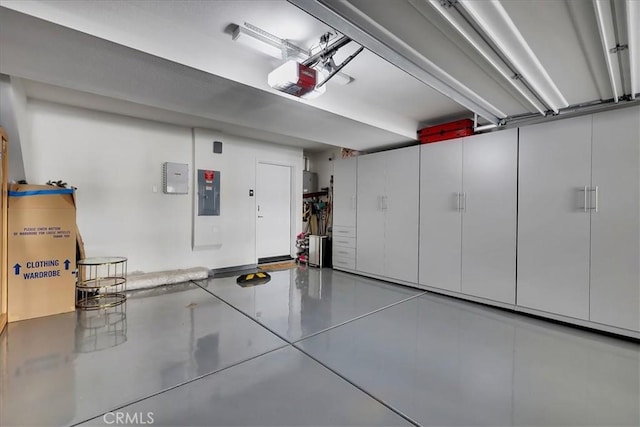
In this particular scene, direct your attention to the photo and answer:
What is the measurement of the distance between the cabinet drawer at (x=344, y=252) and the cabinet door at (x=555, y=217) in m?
2.51

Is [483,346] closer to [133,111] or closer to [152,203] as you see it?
[152,203]

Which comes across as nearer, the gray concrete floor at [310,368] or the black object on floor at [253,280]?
the gray concrete floor at [310,368]

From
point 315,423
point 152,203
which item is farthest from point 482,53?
point 152,203

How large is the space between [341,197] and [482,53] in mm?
3551

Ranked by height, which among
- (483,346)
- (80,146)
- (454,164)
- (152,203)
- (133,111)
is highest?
(133,111)

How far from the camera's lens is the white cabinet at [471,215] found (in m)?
3.26

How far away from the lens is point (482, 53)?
1.82 metres

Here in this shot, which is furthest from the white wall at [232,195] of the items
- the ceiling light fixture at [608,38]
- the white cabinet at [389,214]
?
the ceiling light fixture at [608,38]

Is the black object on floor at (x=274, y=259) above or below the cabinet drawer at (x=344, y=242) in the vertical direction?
below

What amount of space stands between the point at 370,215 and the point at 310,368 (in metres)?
3.06

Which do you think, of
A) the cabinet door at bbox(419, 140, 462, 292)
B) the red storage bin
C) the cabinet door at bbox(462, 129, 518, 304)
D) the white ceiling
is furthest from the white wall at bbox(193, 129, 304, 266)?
the cabinet door at bbox(462, 129, 518, 304)

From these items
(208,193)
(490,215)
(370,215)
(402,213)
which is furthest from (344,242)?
(208,193)

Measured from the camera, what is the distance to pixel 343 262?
5.17m

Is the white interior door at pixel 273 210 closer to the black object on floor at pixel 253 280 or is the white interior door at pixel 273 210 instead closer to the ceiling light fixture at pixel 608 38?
the black object on floor at pixel 253 280
